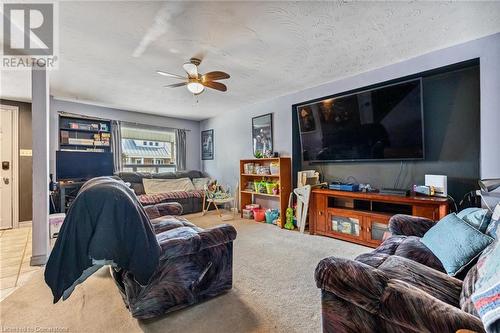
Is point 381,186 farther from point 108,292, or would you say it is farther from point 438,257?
point 108,292

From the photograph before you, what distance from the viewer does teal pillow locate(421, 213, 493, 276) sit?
1.44 m

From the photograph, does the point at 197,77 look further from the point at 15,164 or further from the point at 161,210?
the point at 15,164

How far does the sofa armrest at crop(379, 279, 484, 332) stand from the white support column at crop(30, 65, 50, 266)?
340cm

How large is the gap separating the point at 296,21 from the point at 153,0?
125cm

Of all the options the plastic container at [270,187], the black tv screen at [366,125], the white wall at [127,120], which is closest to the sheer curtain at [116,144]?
the white wall at [127,120]

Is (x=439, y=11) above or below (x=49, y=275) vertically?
above

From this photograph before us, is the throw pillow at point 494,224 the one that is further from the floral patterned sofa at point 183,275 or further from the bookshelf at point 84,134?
the bookshelf at point 84,134

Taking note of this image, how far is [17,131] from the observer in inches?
167

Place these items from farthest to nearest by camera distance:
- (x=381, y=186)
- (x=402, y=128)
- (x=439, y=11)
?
(x=381, y=186) → (x=402, y=128) → (x=439, y=11)

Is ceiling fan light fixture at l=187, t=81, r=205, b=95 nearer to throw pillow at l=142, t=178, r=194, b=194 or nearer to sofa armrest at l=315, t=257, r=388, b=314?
sofa armrest at l=315, t=257, r=388, b=314

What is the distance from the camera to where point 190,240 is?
175 centimetres

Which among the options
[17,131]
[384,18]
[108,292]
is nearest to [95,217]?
[108,292]

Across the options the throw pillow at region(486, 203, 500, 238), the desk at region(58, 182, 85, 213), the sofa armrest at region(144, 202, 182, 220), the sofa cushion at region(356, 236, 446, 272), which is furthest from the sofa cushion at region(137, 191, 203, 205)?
the throw pillow at region(486, 203, 500, 238)
